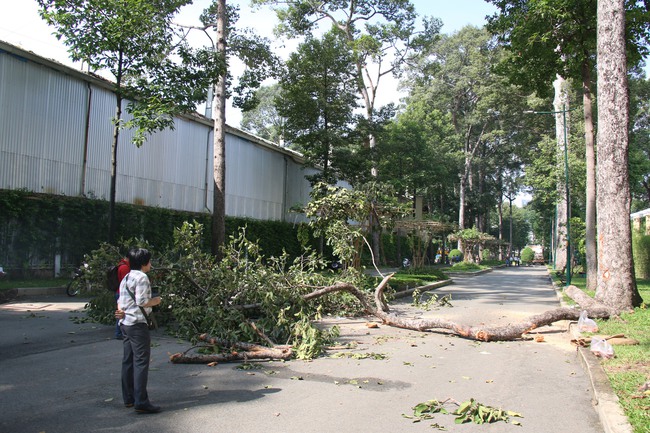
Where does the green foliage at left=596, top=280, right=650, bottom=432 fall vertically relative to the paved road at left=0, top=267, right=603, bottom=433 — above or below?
above

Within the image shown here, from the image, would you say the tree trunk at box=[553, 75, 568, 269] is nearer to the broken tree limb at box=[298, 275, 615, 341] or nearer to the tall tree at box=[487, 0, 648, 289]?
the tall tree at box=[487, 0, 648, 289]

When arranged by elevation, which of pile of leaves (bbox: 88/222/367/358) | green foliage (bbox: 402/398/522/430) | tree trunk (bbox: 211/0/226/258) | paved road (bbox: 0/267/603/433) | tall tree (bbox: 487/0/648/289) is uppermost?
tall tree (bbox: 487/0/648/289)

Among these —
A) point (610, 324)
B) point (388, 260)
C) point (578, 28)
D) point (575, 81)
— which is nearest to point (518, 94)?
point (388, 260)

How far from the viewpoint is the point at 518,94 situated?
138 feet

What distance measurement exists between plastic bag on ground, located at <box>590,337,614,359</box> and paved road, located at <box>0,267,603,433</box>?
365 millimetres

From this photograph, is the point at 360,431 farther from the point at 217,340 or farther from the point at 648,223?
the point at 648,223

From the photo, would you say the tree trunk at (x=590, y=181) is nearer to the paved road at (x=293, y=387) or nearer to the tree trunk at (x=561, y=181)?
the paved road at (x=293, y=387)

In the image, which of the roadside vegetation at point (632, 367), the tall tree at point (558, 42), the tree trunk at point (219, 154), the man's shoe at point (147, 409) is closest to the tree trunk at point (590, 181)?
the tall tree at point (558, 42)

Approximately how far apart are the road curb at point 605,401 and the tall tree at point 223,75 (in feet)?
43.8

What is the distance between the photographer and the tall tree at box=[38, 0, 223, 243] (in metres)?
15.4

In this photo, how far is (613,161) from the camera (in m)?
11.9

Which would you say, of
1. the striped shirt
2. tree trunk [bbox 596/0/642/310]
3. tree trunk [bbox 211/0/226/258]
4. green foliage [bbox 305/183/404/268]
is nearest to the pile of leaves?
the striped shirt

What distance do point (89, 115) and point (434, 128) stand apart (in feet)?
111

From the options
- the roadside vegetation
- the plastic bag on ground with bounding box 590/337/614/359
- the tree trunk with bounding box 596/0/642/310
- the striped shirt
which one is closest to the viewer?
the roadside vegetation
